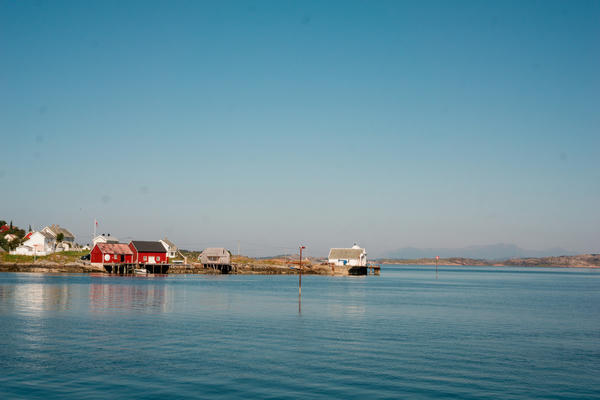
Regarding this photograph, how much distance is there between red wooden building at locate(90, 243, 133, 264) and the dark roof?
9.75 feet

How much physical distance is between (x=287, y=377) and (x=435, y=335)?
18341 mm

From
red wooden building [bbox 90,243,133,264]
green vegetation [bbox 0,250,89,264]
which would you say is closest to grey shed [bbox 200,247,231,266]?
red wooden building [bbox 90,243,133,264]

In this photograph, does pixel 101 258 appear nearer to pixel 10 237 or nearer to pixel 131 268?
pixel 131 268

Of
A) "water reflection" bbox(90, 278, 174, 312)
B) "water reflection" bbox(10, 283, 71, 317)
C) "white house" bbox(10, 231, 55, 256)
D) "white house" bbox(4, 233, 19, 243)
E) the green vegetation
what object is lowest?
"water reflection" bbox(90, 278, 174, 312)

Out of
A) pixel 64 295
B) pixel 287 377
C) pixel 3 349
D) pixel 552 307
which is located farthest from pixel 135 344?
pixel 552 307

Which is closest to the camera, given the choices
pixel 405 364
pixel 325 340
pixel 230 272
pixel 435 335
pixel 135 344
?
pixel 405 364

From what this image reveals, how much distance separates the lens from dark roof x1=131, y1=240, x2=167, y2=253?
142200 mm

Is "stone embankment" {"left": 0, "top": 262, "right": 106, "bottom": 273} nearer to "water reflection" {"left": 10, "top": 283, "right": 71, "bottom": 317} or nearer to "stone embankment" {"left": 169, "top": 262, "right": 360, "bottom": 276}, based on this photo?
"stone embankment" {"left": 169, "top": 262, "right": 360, "bottom": 276}

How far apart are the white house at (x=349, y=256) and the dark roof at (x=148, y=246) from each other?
190 ft

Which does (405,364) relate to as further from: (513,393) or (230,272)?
(230,272)

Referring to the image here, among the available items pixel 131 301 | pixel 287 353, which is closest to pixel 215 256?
pixel 131 301

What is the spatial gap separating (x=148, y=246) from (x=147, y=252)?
83.3 inches

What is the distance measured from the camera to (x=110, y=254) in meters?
137

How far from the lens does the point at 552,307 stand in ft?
228
